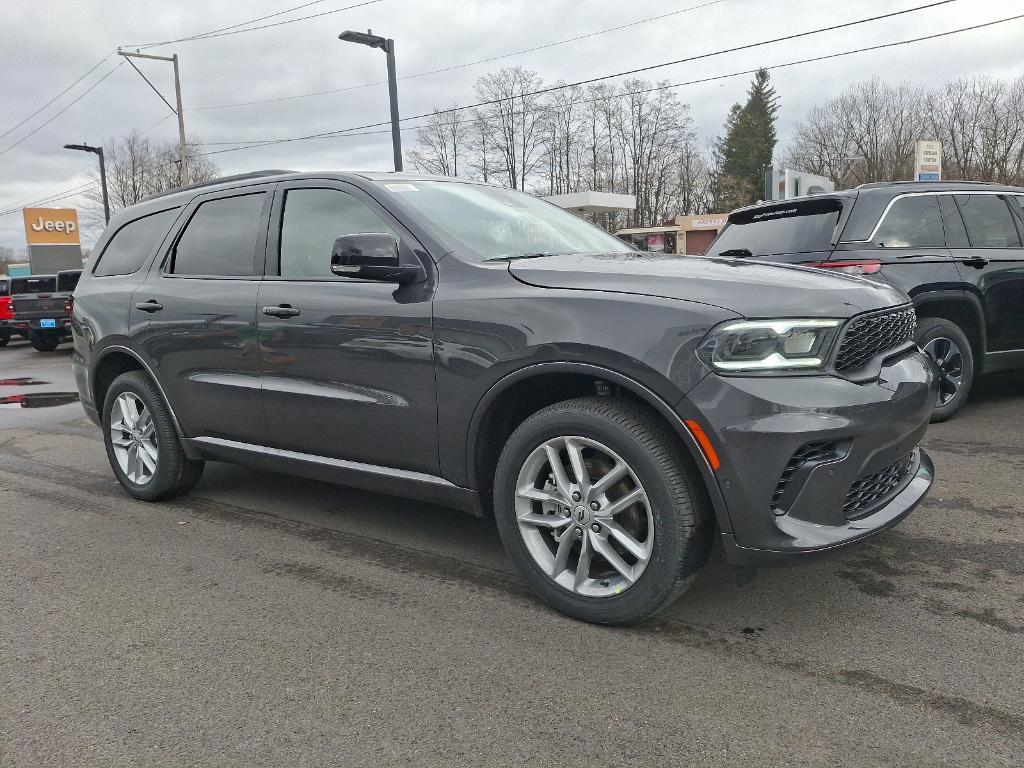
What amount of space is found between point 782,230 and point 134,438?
15.6 feet

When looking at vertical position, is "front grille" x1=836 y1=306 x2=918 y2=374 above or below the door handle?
below

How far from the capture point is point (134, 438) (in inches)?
192

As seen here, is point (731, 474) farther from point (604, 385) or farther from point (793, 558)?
point (604, 385)

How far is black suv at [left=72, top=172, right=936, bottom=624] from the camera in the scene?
262cm

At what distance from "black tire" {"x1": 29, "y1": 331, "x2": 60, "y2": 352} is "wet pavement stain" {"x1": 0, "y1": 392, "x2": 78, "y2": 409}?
8.89 meters

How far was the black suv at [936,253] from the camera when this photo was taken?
19.2 feet

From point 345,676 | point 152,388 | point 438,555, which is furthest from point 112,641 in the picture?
point 152,388

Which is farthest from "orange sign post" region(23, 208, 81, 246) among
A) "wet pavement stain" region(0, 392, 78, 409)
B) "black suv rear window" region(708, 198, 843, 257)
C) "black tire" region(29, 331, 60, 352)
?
"black suv rear window" region(708, 198, 843, 257)

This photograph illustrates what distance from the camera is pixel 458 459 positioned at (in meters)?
3.27

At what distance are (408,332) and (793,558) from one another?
1.69 m

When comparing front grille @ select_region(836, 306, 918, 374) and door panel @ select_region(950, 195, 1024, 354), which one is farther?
door panel @ select_region(950, 195, 1024, 354)

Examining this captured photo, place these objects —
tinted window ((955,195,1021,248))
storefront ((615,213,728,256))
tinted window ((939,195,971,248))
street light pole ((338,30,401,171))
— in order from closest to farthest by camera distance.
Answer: tinted window ((939,195,971,248)) < tinted window ((955,195,1021,248)) < street light pole ((338,30,401,171)) < storefront ((615,213,728,256))

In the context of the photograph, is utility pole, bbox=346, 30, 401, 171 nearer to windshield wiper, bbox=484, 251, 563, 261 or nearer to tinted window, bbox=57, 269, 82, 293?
tinted window, bbox=57, 269, 82, 293

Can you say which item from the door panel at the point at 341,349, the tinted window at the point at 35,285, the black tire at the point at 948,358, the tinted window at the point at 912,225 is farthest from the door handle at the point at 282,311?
the tinted window at the point at 35,285
